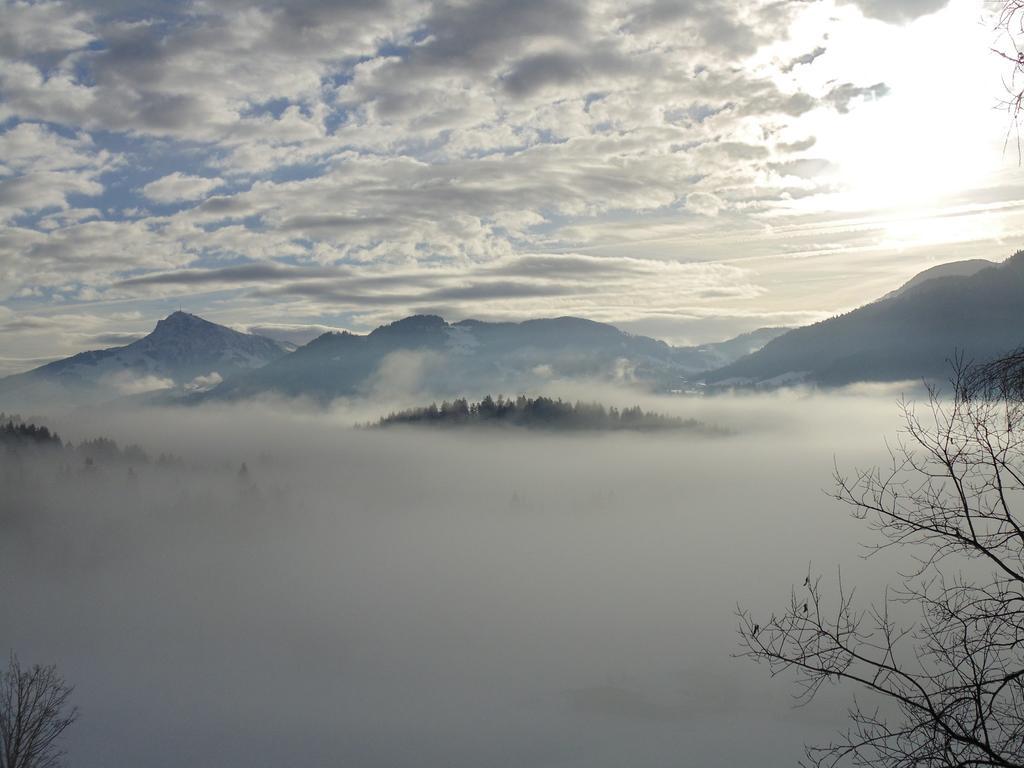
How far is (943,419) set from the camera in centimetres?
748

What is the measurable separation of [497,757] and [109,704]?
3763 inches

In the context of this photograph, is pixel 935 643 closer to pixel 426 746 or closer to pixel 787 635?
pixel 787 635

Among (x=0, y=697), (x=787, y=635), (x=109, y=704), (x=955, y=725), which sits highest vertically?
(x=787, y=635)

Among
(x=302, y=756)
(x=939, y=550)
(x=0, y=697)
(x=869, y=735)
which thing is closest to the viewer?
(x=869, y=735)

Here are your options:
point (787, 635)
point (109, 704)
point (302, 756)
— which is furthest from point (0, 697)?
point (109, 704)

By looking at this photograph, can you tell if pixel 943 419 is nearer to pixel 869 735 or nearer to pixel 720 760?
pixel 869 735

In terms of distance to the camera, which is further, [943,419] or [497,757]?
[497,757]

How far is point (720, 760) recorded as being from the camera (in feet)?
620

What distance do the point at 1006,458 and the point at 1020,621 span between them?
140 centimetres

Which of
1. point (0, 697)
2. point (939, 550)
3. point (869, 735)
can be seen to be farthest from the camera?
point (0, 697)

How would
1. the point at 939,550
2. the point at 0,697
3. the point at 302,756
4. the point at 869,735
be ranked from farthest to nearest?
the point at 302,756
the point at 0,697
the point at 939,550
the point at 869,735

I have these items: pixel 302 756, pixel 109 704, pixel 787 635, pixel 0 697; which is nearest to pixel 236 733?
pixel 302 756

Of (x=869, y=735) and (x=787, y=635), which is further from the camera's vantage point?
(x=787, y=635)

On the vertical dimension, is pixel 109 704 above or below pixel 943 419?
below
